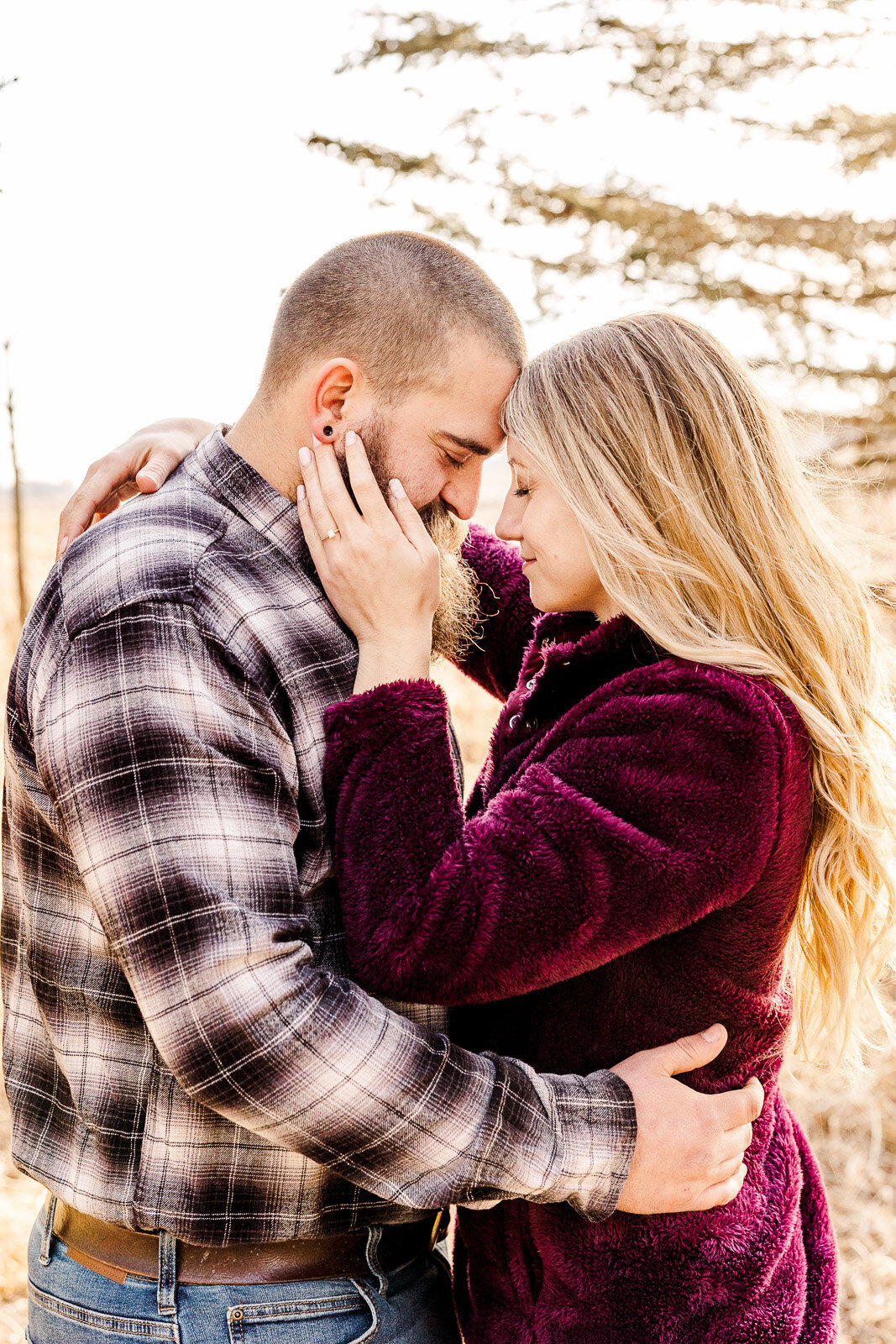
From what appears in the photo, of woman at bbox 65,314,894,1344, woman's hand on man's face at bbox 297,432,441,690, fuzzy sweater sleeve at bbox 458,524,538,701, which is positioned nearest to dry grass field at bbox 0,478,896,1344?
fuzzy sweater sleeve at bbox 458,524,538,701

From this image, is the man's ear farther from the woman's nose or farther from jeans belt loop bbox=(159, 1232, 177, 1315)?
jeans belt loop bbox=(159, 1232, 177, 1315)

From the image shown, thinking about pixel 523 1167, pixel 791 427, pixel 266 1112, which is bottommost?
pixel 523 1167

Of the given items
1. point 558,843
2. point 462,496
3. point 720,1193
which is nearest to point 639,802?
point 558,843

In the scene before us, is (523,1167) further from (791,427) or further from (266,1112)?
(791,427)

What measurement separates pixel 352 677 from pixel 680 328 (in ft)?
2.59

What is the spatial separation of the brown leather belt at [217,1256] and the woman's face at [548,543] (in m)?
1.03

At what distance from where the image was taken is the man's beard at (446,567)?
187cm

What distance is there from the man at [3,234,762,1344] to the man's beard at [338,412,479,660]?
0.03 meters

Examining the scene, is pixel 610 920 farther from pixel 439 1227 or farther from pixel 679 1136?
pixel 439 1227

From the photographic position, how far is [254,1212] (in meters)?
1.55

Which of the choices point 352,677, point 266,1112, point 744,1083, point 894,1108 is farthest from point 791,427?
point 894,1108

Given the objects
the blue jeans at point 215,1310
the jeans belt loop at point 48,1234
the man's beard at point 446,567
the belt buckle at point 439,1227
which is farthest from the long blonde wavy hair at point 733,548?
the jeans belt loop at point 48,1234

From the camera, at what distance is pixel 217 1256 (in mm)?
1576

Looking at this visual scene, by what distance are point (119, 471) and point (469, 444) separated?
2.25 ft
